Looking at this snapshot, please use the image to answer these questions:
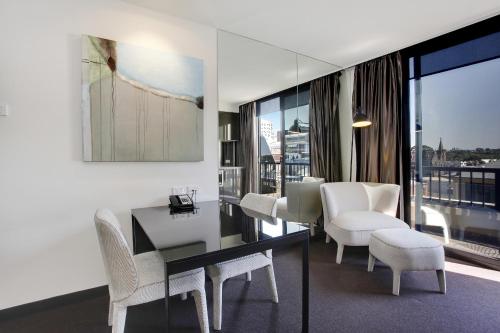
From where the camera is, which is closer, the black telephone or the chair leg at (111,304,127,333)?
the chair leg at (111,304,127,333)

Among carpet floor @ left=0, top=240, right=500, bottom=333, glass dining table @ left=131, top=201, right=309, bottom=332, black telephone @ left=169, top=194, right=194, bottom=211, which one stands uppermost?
black telephone @ left=169, top=194, right=194, bottom=211

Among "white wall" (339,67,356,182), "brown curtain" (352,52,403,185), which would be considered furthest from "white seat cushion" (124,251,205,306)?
"white wall" (339,67,356,182)

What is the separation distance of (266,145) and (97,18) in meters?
2.05

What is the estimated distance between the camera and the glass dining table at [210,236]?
1.25 meters

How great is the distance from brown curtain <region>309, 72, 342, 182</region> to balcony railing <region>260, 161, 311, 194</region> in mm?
201

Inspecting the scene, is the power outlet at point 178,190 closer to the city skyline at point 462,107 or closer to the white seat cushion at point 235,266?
the white seat cushion at point 235,266

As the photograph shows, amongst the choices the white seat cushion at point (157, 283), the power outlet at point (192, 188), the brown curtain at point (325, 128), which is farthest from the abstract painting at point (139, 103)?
the brown curtain at point (325, 128)

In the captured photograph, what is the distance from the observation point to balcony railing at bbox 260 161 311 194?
124 inches

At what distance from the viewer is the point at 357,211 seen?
3.15 m

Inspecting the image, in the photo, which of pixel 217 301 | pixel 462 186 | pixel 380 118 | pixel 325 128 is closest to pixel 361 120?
pixel 380 118

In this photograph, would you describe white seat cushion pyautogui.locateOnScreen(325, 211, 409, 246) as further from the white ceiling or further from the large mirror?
the white ceiling

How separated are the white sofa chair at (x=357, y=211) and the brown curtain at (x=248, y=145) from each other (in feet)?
2.78

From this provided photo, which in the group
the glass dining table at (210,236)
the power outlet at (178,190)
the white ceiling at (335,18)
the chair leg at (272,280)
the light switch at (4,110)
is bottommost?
the chair leg at (272,280)

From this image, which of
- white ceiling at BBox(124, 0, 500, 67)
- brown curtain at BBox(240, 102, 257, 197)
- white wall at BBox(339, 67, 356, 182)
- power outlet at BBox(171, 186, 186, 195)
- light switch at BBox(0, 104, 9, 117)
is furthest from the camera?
white wall at BBox(339, 67, 356, 182)
